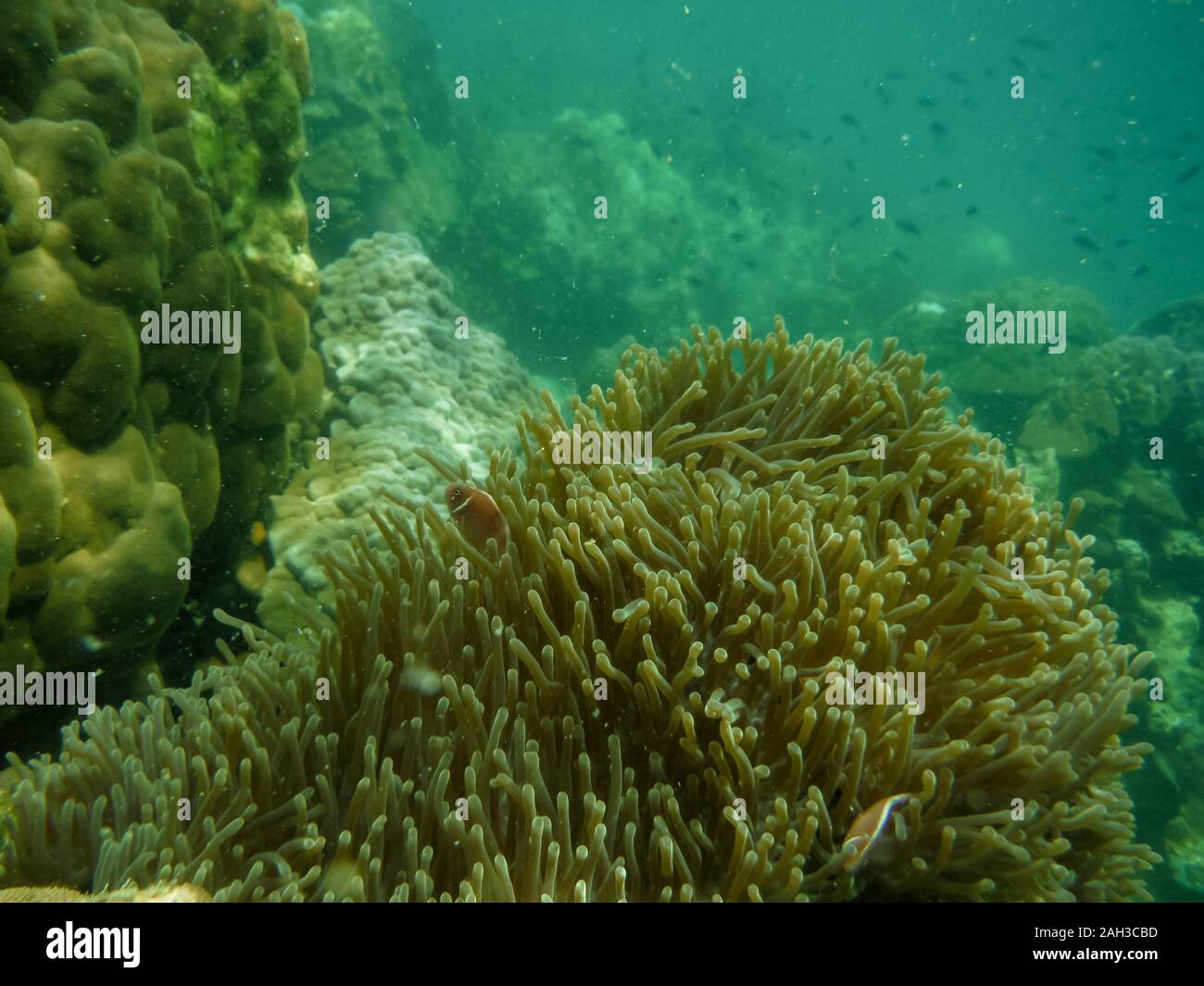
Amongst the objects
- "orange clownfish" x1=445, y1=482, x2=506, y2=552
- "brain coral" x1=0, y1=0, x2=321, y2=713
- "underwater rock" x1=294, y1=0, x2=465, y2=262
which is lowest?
"orange clownfish" x1=445, y1=482, x2=506, y2=552

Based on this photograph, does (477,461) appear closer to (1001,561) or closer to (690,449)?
(690,449)

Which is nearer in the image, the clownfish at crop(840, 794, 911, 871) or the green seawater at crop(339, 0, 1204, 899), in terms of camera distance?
the clownfish at crop(840, 794, 911, 871)

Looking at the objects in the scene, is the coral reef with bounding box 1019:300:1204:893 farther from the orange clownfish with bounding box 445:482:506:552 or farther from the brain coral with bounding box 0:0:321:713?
the brain coral with bounding box 0:0:321:713

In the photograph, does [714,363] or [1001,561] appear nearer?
[1001,561]

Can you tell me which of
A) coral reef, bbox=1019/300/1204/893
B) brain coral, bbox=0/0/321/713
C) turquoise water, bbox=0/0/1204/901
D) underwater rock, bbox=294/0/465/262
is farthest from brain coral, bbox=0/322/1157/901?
underwater rock, bbox=294/0/465/262

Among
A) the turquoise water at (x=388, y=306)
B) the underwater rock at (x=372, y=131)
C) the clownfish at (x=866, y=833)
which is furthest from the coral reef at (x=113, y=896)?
the underwater rock at (x=372, y=131)

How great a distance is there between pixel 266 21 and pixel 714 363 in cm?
426

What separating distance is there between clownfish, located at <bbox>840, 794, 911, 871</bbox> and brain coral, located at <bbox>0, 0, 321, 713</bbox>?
3478mm

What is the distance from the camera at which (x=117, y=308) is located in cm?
358

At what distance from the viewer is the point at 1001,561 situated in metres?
2.88

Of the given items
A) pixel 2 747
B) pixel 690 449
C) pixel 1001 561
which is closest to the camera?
pixel 1001 561

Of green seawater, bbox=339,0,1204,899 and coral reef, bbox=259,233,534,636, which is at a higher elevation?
green seawater, bbox=339,0,1204,899

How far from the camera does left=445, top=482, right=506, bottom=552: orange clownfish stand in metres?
2.71
